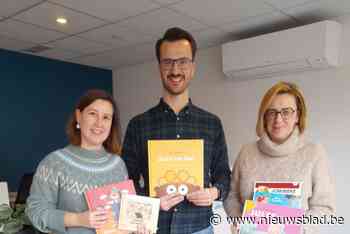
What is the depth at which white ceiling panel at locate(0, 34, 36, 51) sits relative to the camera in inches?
155

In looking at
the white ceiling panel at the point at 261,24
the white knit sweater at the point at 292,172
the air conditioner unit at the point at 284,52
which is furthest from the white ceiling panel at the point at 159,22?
the white knit sweater at the point at 292,172

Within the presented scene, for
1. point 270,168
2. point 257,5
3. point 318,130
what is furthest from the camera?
point 318,130

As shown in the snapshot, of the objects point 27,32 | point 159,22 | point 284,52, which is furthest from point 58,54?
point 284,52

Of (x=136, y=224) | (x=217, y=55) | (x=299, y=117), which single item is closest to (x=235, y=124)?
(x=217, y=55)

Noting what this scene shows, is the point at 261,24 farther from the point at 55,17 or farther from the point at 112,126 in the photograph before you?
the point at 112,126

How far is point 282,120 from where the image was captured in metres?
1.50

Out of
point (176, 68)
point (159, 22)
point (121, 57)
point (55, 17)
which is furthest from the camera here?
point (121, 57)

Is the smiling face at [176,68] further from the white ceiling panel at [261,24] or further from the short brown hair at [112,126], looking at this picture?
the white ceiling panel at [261,24]

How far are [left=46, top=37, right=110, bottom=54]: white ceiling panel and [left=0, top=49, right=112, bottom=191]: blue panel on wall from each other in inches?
26.9

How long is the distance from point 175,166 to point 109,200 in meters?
0.29

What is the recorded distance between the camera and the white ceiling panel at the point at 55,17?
→ 9.98ft

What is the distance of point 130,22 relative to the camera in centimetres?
340

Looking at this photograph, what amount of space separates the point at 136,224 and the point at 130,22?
2517mm

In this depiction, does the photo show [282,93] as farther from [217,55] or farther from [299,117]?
[217,55]
